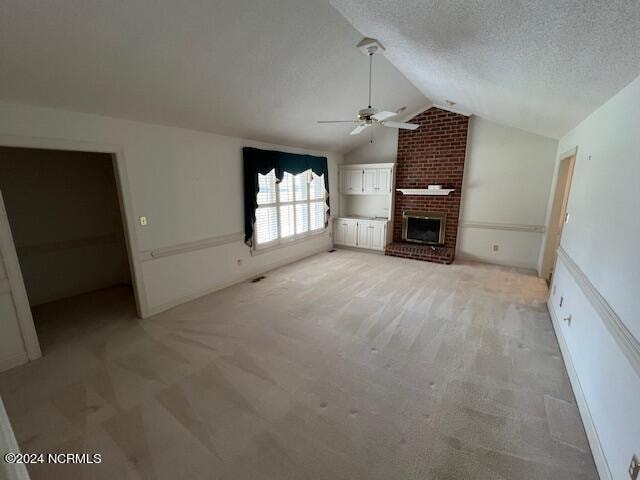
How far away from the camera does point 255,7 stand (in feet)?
7.03

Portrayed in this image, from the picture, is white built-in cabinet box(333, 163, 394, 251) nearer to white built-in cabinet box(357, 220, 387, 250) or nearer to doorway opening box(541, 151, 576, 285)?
white built-in cabinet box(357, 220, 387, 250)

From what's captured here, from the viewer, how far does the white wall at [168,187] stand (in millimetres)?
2672

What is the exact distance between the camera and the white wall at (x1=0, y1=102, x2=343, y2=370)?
8.77ft

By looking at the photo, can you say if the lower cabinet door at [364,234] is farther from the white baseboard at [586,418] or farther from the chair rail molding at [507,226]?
the white baseboard at [586,418]

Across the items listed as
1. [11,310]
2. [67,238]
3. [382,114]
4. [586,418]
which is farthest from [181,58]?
[586,418]

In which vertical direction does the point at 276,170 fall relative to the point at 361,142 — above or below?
below

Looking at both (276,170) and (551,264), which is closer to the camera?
(551,264)

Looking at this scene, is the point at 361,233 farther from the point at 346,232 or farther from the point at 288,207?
the point at 288,207

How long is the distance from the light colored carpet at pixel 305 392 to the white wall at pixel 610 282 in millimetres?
281

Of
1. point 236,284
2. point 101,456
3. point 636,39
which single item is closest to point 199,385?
point 101,456

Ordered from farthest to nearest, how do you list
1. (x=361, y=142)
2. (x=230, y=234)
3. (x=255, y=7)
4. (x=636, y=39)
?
(x=361, y=142) → (x=230, y=234) → (x=255, y=7) → (x=636, y=39)

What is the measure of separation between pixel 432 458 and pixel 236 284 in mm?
3646

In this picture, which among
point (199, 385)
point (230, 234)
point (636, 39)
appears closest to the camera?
point (636, 39)

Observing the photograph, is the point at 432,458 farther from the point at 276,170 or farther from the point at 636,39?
the point at 276,170
